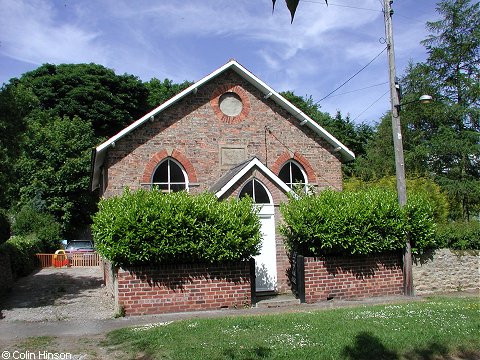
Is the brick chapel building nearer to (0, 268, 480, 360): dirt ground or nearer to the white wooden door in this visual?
the white wooden door

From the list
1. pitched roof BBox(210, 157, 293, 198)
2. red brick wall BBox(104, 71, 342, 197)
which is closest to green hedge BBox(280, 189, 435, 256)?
pitched roof BBox(210, 157, 293, 198)

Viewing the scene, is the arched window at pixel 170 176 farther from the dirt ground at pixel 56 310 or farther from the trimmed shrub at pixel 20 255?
the trimmed shrub at pixel 20 255

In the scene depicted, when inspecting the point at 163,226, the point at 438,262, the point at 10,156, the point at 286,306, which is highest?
the point at 10,156

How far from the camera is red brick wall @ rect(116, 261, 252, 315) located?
39.3 ft

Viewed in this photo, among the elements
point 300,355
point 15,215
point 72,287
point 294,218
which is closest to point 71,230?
point 15,215

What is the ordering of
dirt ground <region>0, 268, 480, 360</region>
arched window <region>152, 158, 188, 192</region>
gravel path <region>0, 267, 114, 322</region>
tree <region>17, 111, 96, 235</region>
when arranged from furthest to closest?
1. tree <region>17, 111, 96, 235</region>
2. arched window <region>152, 158, 188, 192</region>
3. gravel path <region>0, 267, 114, 322</region>
4. dirt ground <region>0, 268, 480, 360</region>

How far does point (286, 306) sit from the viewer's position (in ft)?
42.8

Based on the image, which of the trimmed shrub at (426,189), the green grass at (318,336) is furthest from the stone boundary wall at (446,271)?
the trimmed shrub at (426,189)

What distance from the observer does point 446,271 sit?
14992 millimetres

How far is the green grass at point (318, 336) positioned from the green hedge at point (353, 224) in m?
2.71

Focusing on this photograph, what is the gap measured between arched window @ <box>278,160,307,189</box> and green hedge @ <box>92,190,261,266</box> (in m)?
5.39

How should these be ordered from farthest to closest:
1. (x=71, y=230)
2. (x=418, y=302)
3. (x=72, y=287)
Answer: (x=71, y=230) < (x=72, y=287) < (x=418, y=302)

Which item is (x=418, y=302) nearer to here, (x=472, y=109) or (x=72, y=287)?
(x=72, y=287)

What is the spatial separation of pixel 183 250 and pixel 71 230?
98.0 ft
